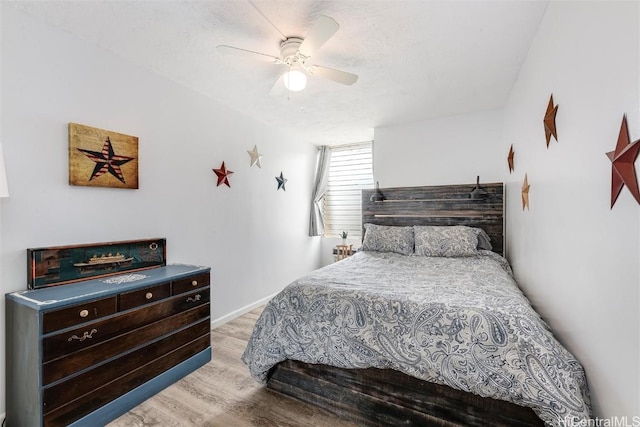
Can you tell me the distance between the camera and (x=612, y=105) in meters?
0.97

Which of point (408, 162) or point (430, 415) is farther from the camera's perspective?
point (408, 162)

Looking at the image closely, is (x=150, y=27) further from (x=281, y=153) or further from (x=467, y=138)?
(x=467, y=138)

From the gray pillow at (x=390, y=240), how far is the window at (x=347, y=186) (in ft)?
4.33

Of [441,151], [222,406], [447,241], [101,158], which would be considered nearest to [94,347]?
[222,406]

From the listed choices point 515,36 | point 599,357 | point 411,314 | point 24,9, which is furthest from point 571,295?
point 24,9

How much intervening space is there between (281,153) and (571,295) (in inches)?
140

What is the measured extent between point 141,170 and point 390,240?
8.98 ft

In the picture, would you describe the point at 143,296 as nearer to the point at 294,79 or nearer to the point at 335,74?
the point at 294,79

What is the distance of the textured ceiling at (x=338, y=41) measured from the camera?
1.67 metres

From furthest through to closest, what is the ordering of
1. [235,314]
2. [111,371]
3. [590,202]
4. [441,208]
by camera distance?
[441,208]
[235,314]
[111,371]
[590,202]

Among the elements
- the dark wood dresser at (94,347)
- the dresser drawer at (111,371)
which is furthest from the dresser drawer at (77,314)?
the dresser drawer at (111,371)

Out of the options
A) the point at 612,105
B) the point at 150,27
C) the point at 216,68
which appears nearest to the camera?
the point at 612,105

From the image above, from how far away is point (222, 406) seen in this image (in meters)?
1.82

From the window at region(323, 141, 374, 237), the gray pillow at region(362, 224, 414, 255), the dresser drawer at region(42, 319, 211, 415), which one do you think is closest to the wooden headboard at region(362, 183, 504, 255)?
the gray pillow at region(362, 224, 414, 255)
